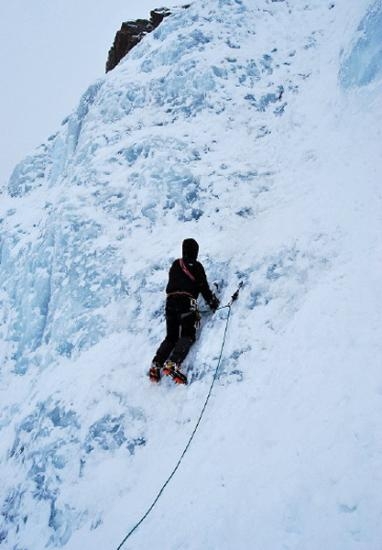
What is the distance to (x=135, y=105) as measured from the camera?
1094cm

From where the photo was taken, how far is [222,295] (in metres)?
6.59

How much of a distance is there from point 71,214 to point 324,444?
24.0ft

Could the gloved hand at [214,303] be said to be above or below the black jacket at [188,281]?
below

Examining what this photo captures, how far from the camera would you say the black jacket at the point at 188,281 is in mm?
5965

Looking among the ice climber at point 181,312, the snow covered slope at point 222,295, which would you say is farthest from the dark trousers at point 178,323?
the snow covered slope at point 222,295

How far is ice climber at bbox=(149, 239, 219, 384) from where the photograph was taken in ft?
18.5

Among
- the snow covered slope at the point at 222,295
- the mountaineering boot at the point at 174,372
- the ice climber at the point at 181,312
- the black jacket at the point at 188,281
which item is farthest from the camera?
the black jacket at the point at 188,281

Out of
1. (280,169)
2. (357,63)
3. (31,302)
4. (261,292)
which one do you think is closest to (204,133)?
(280,169)

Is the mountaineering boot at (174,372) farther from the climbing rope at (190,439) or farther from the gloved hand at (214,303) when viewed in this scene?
the gloved hand at (214,303)

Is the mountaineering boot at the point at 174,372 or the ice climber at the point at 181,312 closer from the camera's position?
the mountaineering boot at the point at 174,372

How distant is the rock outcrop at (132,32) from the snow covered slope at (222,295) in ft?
21.1

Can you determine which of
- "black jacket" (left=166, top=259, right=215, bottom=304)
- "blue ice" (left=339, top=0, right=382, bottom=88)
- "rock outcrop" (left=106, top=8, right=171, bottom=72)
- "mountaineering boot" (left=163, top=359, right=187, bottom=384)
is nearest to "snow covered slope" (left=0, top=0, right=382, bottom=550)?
"blue ice" (left=339, top=0, right=382, bottom=88)

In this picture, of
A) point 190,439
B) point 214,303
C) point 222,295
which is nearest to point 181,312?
point 214,303

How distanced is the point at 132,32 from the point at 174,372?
17718 mm
